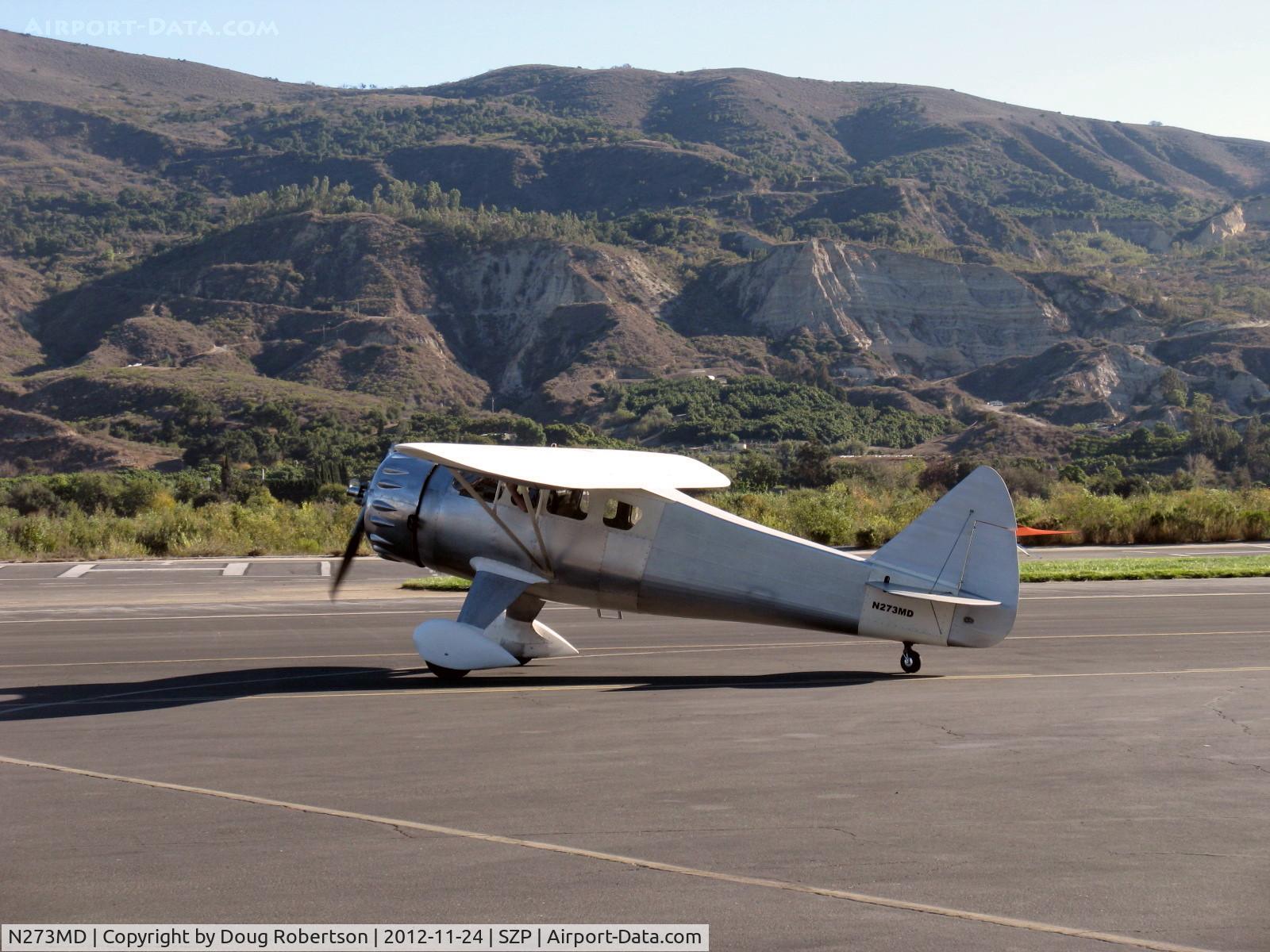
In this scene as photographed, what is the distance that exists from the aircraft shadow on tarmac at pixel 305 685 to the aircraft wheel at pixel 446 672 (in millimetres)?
85

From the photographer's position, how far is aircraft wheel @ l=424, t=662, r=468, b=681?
13047mm

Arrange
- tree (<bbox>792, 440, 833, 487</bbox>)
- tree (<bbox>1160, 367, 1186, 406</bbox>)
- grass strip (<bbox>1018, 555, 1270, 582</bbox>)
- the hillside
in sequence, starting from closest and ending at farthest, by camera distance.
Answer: grass strip (<bbox>1018, 555, 1270, 582</bbox>)
tree (<bbox>792, 440, 833, 487</bbox>)
the hillside
tree (<bbox>1160, 367, 1186, 406</bbox>)

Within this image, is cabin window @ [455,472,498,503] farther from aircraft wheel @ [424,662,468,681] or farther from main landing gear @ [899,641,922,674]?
main landing gear @ [899,641,922,674]

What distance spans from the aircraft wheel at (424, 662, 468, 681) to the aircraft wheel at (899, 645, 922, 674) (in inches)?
173

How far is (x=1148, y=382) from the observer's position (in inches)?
4801

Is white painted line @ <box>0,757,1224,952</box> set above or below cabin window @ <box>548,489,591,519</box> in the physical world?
below

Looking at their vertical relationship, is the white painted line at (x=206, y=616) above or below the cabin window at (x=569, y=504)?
below

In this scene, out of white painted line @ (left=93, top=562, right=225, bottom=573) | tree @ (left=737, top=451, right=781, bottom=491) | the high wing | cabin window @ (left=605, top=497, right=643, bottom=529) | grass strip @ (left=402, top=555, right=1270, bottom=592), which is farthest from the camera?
tree @ (left=737, top=451, right=781, bottom=491)

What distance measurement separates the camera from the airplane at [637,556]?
12.8 m

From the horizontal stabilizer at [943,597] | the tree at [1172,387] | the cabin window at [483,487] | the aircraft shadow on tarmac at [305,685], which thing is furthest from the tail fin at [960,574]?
the tree at [1172,387]

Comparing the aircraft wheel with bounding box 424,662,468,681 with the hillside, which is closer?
the aircraft wheel with bounding box 424,662,468,681

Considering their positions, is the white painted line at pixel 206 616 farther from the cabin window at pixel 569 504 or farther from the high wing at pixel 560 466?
the cabin window at pixel 569 504

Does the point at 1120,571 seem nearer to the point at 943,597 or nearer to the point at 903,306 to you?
the point at 943,597

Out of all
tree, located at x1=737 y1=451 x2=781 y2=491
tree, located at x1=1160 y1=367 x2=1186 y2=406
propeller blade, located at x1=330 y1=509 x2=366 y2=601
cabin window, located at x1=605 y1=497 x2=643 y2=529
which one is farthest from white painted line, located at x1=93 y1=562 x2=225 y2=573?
tree, located at x1=1160 y1=367 x2=1186 y2=406
